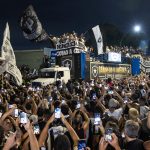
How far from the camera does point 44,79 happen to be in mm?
26922

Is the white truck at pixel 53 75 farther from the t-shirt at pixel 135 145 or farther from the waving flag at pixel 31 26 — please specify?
the t-shirt at pixel 135 145

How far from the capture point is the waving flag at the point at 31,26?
40.1m

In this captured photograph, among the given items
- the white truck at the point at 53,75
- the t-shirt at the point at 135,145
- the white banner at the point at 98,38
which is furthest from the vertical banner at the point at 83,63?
the t-shirt at the point at 135,145

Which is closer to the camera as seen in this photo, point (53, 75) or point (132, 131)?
point (132, 131)

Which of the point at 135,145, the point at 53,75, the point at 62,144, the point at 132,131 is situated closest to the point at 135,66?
the point at 53,75

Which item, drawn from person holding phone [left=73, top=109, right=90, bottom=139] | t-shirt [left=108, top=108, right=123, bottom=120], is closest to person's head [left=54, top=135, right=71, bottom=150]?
person holding phone [left=73, top=109, right=90, bottom=139]

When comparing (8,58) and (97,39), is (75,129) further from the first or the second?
(97,39)

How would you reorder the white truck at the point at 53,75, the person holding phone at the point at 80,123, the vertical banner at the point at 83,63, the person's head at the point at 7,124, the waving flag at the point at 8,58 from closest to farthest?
the person's head at the point at 7,124 < the person holding phone at the point at 80,123 < the waving flag at the point at 8,58 < the white truck at the point at 53,75 < the vertical banner at the point at 83,63

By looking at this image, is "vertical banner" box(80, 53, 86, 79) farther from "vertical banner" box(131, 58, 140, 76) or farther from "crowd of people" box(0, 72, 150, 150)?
"crowd of people" box(0, 72, 150, 150)

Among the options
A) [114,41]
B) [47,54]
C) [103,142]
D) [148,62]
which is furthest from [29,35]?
[114,41]

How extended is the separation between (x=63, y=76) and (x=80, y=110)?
64.8 ft

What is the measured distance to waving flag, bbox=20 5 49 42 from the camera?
4009 cm

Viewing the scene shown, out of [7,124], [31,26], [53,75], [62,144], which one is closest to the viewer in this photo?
[62,144]

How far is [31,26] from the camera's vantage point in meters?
41.8
